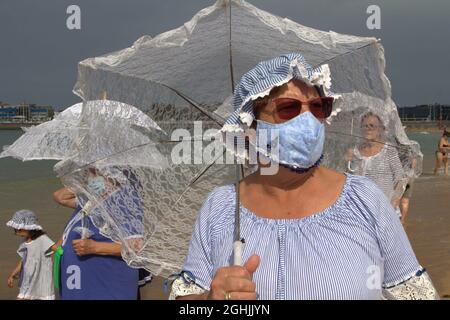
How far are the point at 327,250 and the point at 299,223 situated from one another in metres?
0.15

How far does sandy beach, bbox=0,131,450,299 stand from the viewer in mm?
7730

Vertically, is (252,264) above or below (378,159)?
below

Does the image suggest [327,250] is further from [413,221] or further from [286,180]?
[413,221]

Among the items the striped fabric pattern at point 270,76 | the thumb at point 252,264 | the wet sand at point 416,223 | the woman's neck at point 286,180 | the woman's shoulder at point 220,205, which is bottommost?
the wet sand at point 416,223

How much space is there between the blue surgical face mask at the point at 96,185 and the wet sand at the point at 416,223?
398 centimetres

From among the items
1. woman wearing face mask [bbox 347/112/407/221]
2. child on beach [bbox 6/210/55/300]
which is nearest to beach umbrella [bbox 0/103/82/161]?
child on beach [bbox 6/210/55/300]

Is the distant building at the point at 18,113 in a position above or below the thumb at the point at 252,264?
above

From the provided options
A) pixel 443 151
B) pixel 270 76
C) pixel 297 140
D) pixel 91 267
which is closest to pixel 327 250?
pixel 297 140

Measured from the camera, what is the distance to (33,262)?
5.41 metres

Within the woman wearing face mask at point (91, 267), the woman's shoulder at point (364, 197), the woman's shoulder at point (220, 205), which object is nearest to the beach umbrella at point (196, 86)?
the woman's shoulder at point (220, 205)

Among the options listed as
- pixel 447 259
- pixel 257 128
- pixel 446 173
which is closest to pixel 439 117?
pixel 446 173

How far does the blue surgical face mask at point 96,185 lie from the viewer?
3146 mm

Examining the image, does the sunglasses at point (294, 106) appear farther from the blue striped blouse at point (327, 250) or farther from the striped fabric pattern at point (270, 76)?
the blue striped blouse at point (327, 250)

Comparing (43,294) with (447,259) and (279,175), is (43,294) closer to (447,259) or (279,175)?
(279,175)
